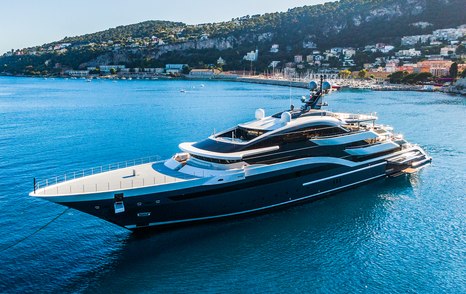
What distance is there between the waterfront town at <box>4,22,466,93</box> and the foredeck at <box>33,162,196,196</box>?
105m

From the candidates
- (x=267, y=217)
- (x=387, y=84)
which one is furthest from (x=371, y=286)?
(x=387, y=84)

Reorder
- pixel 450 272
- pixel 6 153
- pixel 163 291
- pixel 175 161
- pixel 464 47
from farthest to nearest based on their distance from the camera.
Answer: pixel 464 47, pixel 6 153, pixel 175 161, pixel 450 272, pixel 163 291

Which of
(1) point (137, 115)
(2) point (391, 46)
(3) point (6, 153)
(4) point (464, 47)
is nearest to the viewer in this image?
(3) point (6, 153)

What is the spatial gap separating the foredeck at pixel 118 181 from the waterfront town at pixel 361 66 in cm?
10487

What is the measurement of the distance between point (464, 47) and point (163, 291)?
164 m

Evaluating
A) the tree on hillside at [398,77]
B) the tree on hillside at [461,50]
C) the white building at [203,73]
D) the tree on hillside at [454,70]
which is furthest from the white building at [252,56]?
the tree on hillside at [454,70]

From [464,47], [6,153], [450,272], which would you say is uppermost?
[464,47]

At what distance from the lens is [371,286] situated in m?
16.5

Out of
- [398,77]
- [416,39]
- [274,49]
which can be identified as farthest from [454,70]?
[274,49]

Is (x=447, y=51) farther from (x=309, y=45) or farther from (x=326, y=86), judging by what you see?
(x=326, y=86)

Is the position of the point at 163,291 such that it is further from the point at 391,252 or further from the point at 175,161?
the point at 391,252

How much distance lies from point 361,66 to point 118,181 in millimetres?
151433

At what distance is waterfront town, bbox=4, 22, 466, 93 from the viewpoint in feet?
409

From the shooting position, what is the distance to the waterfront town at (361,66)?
Result: 409 ft
